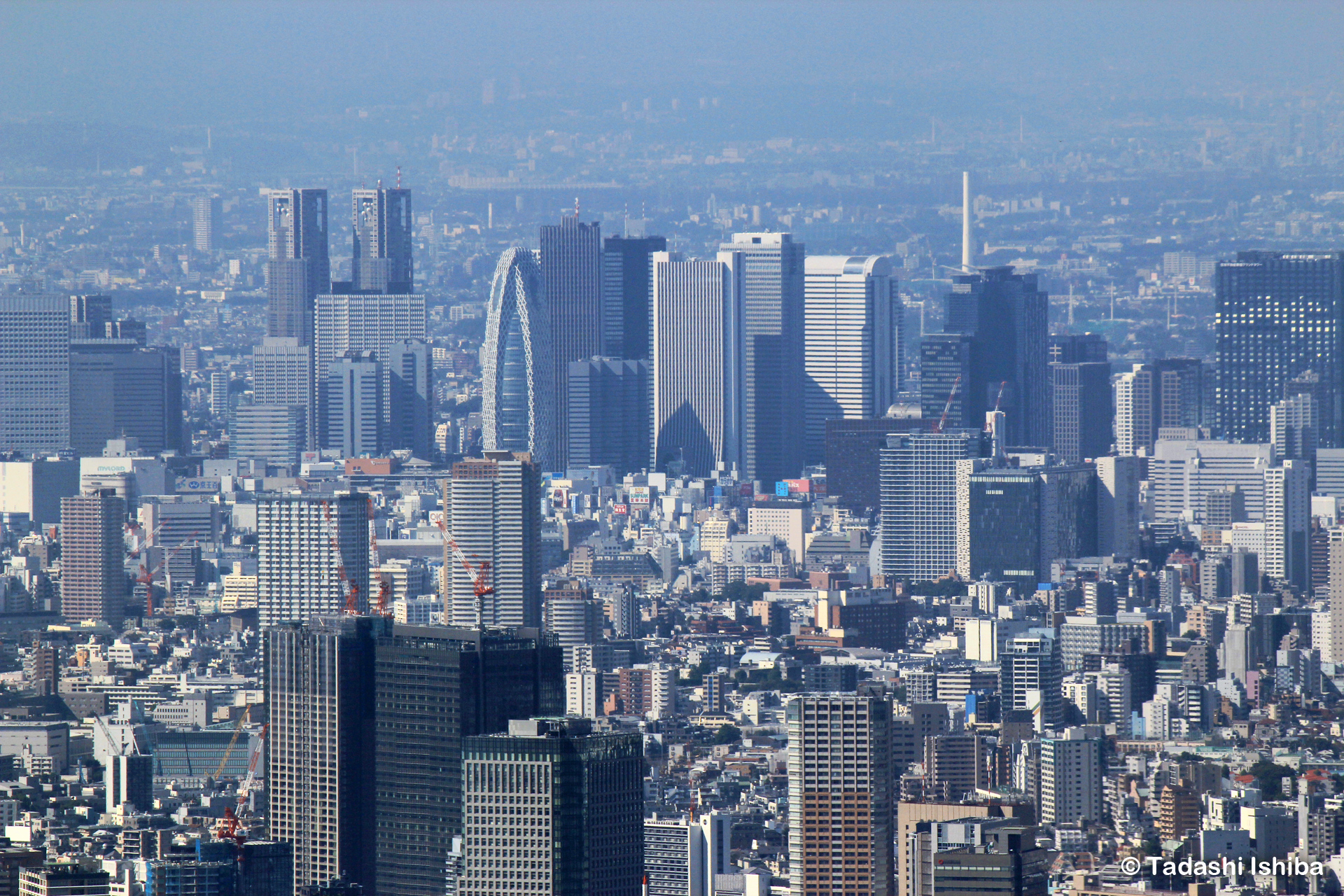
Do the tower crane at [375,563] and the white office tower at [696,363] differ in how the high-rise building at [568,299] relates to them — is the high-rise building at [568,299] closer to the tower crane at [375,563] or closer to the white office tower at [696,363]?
the white office tower at [696,363]

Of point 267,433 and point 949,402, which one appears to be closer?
point 949,402


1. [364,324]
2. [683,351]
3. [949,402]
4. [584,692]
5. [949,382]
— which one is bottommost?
[584,692]

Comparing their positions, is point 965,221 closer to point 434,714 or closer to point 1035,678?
point 1035,678

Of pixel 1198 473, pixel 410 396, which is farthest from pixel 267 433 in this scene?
pixel 1198 473

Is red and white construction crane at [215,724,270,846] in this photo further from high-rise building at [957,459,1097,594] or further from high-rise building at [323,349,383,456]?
high-rise building at [323,349,383,456]

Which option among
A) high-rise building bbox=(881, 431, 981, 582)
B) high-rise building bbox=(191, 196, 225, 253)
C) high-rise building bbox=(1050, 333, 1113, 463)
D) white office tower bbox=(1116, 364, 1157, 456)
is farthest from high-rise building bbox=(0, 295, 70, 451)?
white office tower bbox=(1116, 364, 1157, 456)

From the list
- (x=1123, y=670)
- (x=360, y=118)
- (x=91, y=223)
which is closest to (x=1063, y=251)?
(x=360, y=118)

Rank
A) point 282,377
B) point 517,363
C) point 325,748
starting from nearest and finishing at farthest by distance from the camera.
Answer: point 325,748 → point 517,363 → point 282,377
